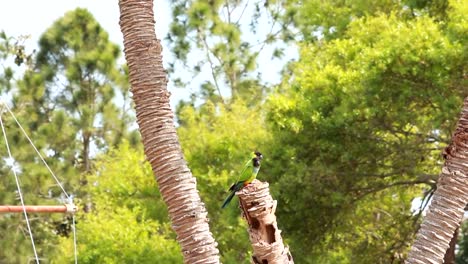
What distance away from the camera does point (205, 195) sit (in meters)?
26.2

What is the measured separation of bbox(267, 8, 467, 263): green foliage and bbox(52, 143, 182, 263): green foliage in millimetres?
4320

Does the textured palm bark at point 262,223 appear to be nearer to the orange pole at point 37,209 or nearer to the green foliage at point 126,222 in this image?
the orange pole at point 37,209

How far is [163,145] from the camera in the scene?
8.27 meters

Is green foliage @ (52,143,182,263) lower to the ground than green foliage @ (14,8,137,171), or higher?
lower

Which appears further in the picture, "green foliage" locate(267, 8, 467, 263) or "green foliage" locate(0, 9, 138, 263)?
"green foliage" locate(0, 9, 138, 263)

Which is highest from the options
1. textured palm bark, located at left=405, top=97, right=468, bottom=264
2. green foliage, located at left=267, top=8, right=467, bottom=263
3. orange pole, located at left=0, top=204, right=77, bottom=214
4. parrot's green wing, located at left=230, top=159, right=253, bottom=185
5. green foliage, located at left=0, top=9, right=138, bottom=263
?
green foliage, located at left=0, top=9, right=138, bottom=263

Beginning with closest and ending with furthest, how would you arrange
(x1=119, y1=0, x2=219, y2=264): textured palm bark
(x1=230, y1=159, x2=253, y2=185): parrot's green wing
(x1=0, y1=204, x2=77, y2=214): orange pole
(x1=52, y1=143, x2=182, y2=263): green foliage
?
(x1=230, y1=159, x2=253, y2=185): parrot's green wing < (x1=119, y1=0, x2=219, y2=264): textured palm bark < (x1=0, y1=204, x2=77, y2=214): orange pole < (x1=52, y1=143, x2=182, y2=263): green foliage

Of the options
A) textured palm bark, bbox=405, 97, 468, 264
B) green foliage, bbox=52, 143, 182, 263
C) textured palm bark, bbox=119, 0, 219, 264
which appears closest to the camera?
textured palm bark, bbox=119, 0, 219, 264

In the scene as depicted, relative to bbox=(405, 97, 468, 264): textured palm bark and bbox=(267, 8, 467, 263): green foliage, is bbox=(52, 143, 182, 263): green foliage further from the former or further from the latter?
bbox=(405, 97, 468, 264): textured palm bark

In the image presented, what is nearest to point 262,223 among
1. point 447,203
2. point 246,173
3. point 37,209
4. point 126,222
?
point 246,173

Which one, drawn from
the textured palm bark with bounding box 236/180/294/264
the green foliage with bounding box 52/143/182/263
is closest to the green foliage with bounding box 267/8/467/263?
the green foliage with bounding box 52/143/182/263

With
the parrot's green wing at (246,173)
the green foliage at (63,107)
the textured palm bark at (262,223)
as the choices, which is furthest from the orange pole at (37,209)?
the green foliage at (63,107)

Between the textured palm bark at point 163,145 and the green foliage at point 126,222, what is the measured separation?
1676 cm

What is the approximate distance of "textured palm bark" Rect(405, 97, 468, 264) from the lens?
332 inches
